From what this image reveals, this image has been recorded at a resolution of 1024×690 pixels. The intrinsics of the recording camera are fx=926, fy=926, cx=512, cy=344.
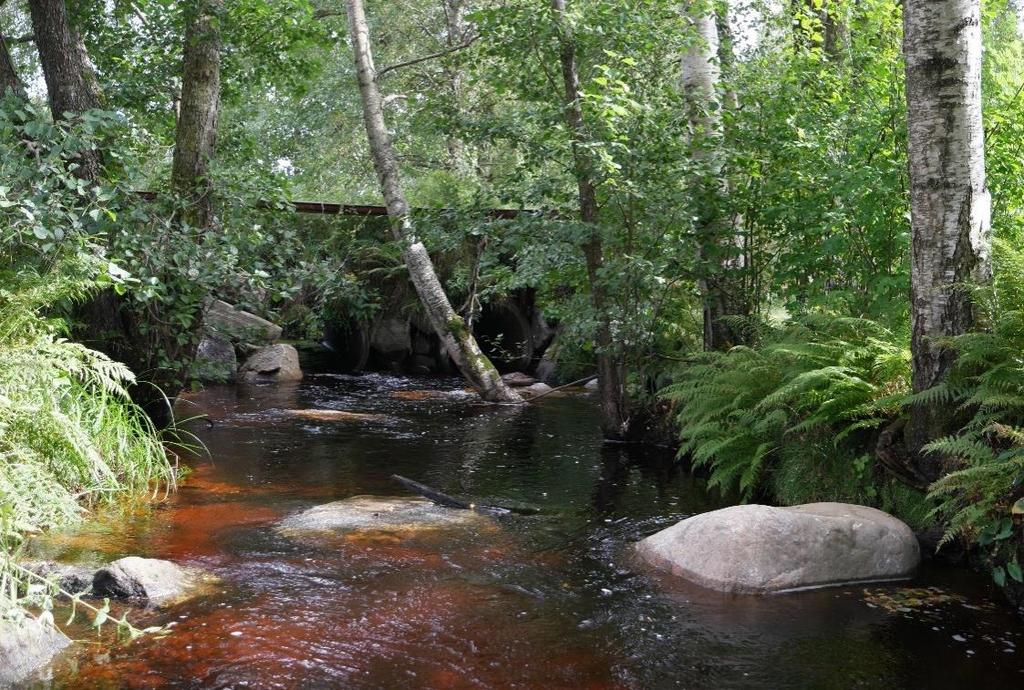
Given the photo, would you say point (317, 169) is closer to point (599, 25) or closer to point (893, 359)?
point (599, 25)

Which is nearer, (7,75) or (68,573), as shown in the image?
(68,573)

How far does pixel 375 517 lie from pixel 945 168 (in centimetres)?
477

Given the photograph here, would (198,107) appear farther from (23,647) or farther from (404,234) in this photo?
(23,647)

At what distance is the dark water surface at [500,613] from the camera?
14.6 feet

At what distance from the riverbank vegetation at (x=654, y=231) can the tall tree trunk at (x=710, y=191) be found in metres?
0.04

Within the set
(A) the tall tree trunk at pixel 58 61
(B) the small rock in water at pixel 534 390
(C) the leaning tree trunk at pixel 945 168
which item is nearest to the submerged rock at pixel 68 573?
(A) the tall tree trunk at pixel 58 61

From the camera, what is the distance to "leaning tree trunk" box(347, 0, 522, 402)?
13.2 m

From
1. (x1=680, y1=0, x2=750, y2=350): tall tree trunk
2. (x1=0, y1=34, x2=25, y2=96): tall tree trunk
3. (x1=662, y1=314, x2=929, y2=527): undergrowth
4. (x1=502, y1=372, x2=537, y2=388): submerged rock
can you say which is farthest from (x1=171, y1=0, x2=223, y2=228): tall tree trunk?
(x1=502, y1=372, x2=537, y2=388): submerged rock

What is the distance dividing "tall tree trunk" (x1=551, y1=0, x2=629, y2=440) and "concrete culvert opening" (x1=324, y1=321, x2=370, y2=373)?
385 inches

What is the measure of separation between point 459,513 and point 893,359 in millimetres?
3567

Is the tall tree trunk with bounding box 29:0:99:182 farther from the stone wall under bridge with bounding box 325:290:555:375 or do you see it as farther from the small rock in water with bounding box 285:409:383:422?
the stone wall under bridge with bounding box 325:290:555:375

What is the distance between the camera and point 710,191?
32.7ft

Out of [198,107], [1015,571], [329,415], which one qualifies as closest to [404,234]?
[329,415]

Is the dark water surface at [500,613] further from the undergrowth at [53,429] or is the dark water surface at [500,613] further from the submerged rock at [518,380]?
the submerged rock at [518,380]
